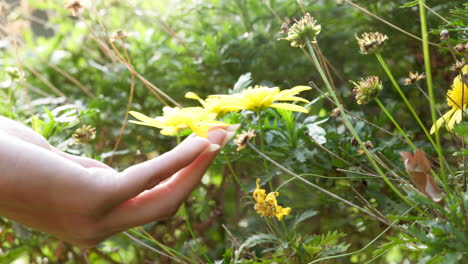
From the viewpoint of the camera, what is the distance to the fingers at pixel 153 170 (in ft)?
1.77

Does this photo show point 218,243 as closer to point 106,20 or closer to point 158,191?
point 158,191

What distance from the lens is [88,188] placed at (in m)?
0.53

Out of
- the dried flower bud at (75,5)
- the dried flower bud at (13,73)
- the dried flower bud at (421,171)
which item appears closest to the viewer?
the dried flower bud at (421,171)

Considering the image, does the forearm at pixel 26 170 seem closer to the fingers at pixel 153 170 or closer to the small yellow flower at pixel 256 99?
the fingers at pixel 153 170

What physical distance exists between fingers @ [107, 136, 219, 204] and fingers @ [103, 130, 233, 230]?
23 mm

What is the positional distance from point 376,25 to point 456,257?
1.90 ft

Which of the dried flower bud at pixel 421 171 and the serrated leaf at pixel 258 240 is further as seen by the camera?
the serrated leaf at pixel 258 240

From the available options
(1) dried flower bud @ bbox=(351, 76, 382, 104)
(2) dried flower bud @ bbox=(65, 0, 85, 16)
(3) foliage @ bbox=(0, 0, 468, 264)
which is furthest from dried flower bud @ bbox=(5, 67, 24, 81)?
(1) dried flower bud @ bbox=(351, 76, 382, 104)

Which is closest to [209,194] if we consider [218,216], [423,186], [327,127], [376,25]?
[218,216]

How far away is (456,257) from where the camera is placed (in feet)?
1.47

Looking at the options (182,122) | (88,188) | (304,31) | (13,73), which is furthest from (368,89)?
(13,73)

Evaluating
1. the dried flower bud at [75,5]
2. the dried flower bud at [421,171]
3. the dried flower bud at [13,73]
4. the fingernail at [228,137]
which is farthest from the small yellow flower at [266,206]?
the dried flower bud at [13,73]

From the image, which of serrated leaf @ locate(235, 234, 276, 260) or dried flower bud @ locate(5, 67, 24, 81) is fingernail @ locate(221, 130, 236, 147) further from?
dried flower bud @ locate(5, 67, 24, 81)

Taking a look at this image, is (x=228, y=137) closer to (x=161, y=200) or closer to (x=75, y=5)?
(x=161, y=200)
